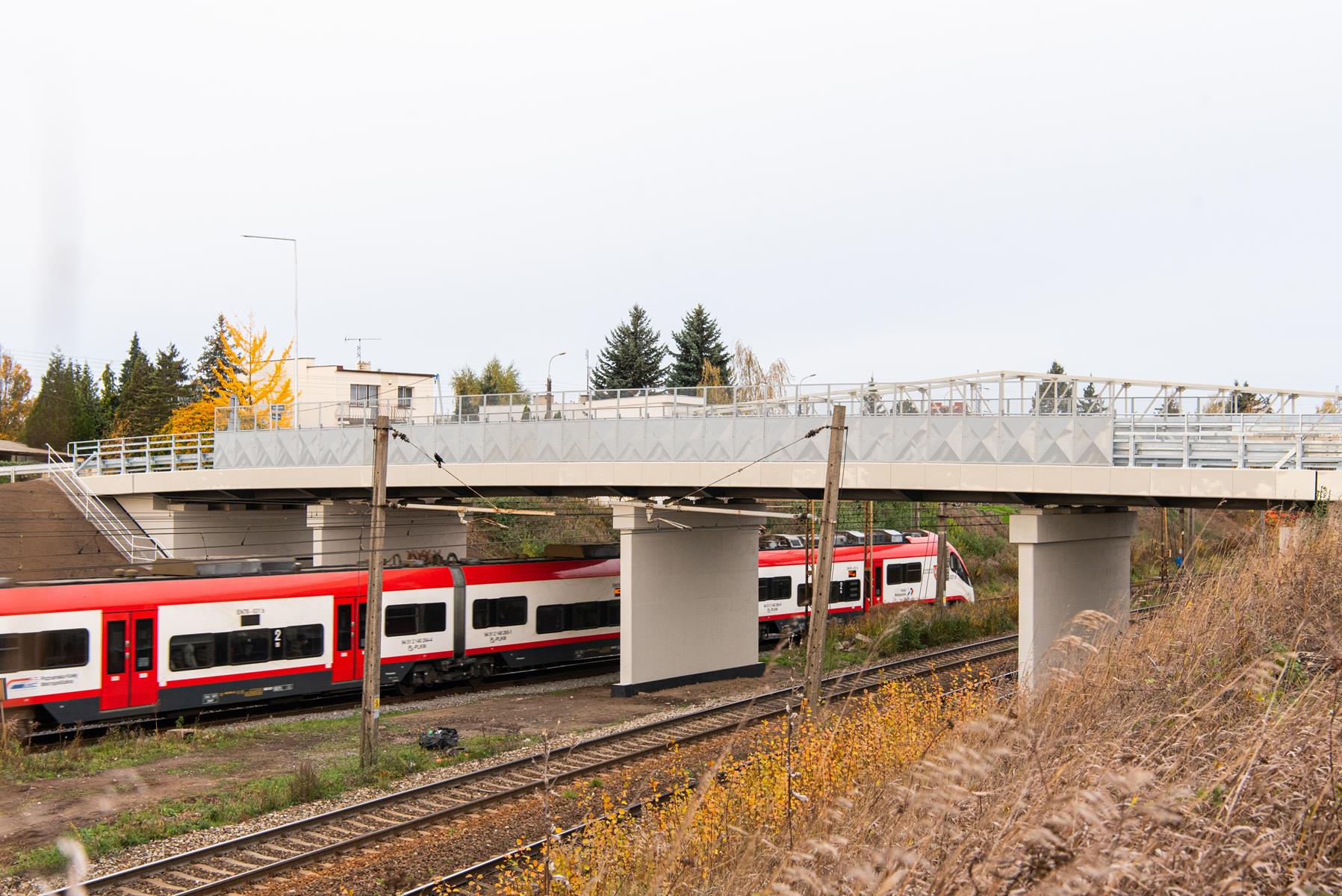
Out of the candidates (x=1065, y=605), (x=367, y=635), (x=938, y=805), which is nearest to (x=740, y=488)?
(x=1065, y=605)

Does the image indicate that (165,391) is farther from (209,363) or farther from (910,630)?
(910,630)

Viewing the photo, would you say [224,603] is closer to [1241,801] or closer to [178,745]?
[178,745]

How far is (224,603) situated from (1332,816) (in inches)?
738

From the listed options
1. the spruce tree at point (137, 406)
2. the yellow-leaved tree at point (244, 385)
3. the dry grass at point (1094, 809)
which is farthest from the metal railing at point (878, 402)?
the spruce tree at point (137, 406)

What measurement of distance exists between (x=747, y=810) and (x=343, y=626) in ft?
47.7

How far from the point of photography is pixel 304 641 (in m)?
21.2

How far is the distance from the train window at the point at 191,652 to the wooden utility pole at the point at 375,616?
16.4ft

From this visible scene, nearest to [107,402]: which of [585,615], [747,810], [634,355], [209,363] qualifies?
[209,363]

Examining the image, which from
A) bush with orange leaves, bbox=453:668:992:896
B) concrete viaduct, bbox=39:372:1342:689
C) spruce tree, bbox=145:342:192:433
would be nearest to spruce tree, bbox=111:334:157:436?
spruce tree, bbox=145:342:192:433

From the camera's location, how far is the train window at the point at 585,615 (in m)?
26.1

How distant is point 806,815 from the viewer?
7945mm

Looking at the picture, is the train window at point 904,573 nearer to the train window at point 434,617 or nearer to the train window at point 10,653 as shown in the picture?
the train window at point 434,617

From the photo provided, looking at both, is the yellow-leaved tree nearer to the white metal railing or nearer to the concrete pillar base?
the white metal railing

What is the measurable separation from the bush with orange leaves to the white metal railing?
80.4 ft
